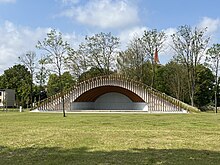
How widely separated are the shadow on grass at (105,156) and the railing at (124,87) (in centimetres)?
3765

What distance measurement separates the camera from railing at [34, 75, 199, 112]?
160ft

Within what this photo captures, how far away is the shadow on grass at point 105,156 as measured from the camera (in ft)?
29.9

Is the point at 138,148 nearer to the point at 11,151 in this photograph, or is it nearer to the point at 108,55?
the point at 11,151

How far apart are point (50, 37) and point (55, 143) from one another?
22.5 metres

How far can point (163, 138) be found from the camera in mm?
14141

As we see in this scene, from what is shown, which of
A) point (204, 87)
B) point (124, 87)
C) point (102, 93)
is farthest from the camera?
point (204, 87)

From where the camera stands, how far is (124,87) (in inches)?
2025

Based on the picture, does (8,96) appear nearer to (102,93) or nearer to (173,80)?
(102,93)

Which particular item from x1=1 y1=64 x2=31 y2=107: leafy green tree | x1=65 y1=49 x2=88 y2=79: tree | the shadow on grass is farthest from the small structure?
the shadow on grass

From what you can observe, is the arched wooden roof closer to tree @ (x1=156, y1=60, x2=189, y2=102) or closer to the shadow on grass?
tree @ (x1=156, y1=60, x2=189, y2=102)

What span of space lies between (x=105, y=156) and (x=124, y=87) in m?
41.7

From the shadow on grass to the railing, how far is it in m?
37.6

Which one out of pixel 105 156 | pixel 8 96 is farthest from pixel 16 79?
pixel 105 156

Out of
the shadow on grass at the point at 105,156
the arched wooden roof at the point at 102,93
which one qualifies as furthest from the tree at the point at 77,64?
the shadow on grass at the point at 105,156
